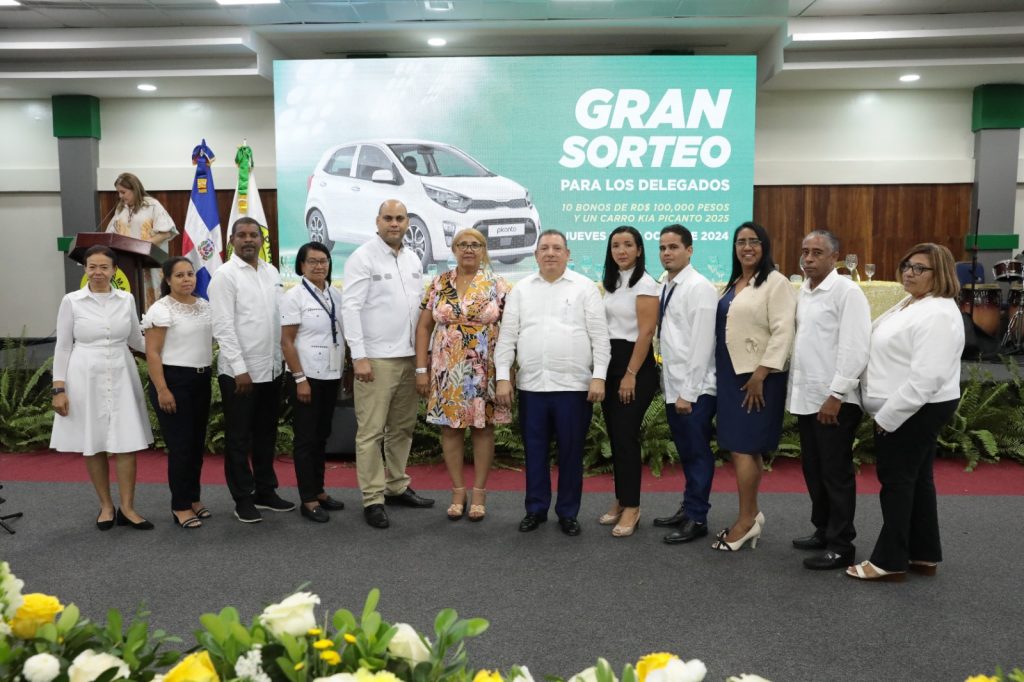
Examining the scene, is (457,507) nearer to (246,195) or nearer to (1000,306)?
(246,195)

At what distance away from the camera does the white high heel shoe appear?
11.5ft

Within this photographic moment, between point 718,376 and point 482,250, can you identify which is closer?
point 718,376

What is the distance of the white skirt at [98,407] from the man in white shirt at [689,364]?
2.65m

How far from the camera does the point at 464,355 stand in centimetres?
387

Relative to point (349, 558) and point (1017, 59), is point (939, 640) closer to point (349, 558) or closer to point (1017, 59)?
point (349, 558)

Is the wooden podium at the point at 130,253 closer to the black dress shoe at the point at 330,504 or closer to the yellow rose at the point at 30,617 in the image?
the black dress shoe at the point at 330,504

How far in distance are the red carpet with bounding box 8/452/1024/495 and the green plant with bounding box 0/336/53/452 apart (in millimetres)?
196

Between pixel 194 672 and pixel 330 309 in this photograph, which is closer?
pixel 194 672

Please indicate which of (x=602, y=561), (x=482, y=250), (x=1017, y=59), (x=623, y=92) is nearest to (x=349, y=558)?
(x=602, y=561)

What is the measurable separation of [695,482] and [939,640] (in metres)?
1.27

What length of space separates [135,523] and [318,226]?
17.6 feet

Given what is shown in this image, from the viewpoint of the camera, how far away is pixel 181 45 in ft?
27.6

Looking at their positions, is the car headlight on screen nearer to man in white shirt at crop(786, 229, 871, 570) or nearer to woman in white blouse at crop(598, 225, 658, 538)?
woman in white blouse at crop(598, 225, 658, 538)

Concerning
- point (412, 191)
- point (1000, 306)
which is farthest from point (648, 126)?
→ point (1000, 306)
